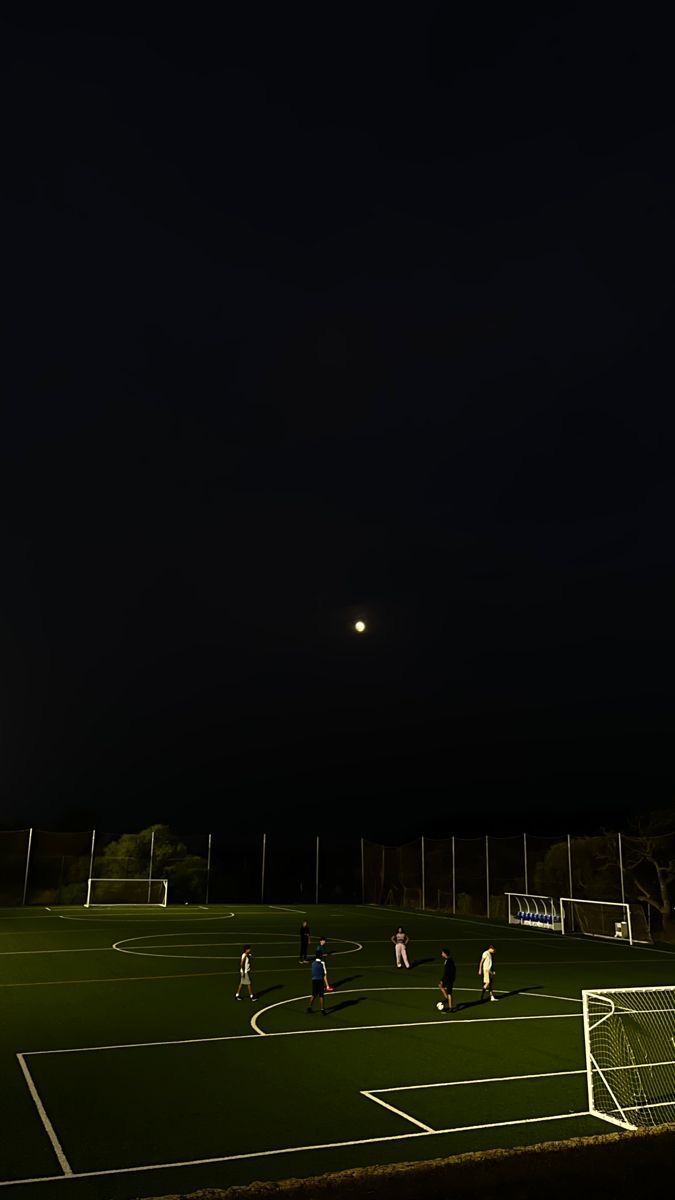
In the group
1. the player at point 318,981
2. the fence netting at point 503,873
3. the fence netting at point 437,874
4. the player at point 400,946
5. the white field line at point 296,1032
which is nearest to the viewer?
the white field line at point 296,1032

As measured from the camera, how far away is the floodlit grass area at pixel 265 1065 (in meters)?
12.4

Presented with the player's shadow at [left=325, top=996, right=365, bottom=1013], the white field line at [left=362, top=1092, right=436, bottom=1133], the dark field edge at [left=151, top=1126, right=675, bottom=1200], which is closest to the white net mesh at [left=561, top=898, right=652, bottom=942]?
the player's shadow at [left=325, top=996, right=365, bottom=1013]

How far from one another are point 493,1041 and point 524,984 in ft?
28.5

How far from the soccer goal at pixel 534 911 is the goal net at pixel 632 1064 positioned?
2236cm

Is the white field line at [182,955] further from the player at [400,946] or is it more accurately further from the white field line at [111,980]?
the player at [400,946]

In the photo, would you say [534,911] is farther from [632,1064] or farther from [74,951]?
[632,1064]

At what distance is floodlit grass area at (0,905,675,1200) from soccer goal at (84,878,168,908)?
919 inches

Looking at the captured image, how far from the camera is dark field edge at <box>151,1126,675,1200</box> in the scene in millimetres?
10320

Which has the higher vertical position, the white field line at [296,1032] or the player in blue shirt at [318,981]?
the player in blue shirt at [318,981]

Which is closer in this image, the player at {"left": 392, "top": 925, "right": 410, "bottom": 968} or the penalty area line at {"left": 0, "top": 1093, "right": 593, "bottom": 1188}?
the penalty area line at {"left": 0, "top": 1093, "right": 593, "bottom": 1188}

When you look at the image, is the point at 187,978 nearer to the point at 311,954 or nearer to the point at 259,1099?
the point at 311,954

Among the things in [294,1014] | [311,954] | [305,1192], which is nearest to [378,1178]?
[305,1192]

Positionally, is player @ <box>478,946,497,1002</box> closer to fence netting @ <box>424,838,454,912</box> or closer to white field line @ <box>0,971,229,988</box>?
white field line @ <box>0,971,229,988</box>

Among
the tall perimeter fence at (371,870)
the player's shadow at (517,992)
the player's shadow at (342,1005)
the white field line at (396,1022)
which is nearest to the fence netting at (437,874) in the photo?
the tall perimeter fence at (371,870)
